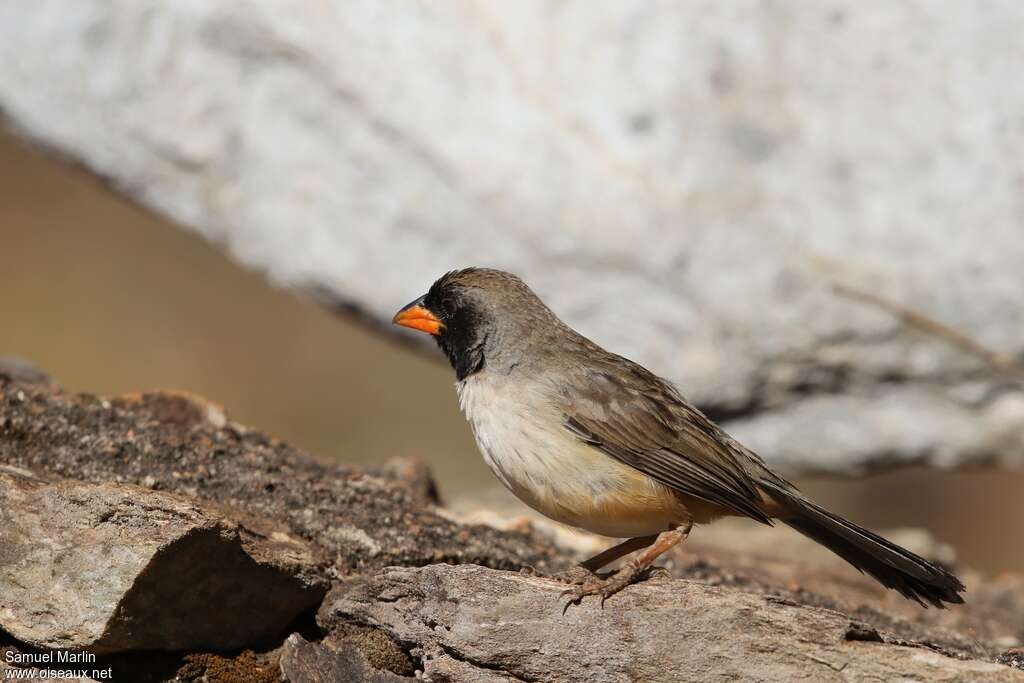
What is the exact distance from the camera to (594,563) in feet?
15.9

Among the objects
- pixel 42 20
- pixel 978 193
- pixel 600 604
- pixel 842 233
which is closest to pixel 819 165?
pixel 842 233

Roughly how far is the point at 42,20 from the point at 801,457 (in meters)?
5.27

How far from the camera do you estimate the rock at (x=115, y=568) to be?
13.7 feet

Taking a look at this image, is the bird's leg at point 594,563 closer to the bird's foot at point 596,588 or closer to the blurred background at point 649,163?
the bird's foot at point 596,588

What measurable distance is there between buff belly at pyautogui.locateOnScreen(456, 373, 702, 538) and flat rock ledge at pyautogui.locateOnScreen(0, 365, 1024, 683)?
32 cm

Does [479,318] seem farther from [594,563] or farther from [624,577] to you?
[624,577]

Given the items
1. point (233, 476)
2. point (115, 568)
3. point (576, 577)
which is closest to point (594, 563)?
point (576, 577)

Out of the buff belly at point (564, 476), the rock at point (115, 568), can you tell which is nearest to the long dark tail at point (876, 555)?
the buff belly at point (564, 476)

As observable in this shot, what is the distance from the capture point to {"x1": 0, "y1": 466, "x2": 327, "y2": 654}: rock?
419 cm

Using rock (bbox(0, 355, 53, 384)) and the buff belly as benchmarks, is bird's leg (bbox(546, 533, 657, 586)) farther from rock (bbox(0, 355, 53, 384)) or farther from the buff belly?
rock (bbox(0, 355, 53, 384))

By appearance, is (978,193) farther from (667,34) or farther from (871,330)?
(667,34)

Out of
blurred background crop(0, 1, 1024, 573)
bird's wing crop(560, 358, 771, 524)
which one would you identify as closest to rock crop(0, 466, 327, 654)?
bird's wing crop(560, 358, 771, 524)

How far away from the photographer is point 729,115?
7.65m

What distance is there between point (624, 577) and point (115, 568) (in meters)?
1.69
